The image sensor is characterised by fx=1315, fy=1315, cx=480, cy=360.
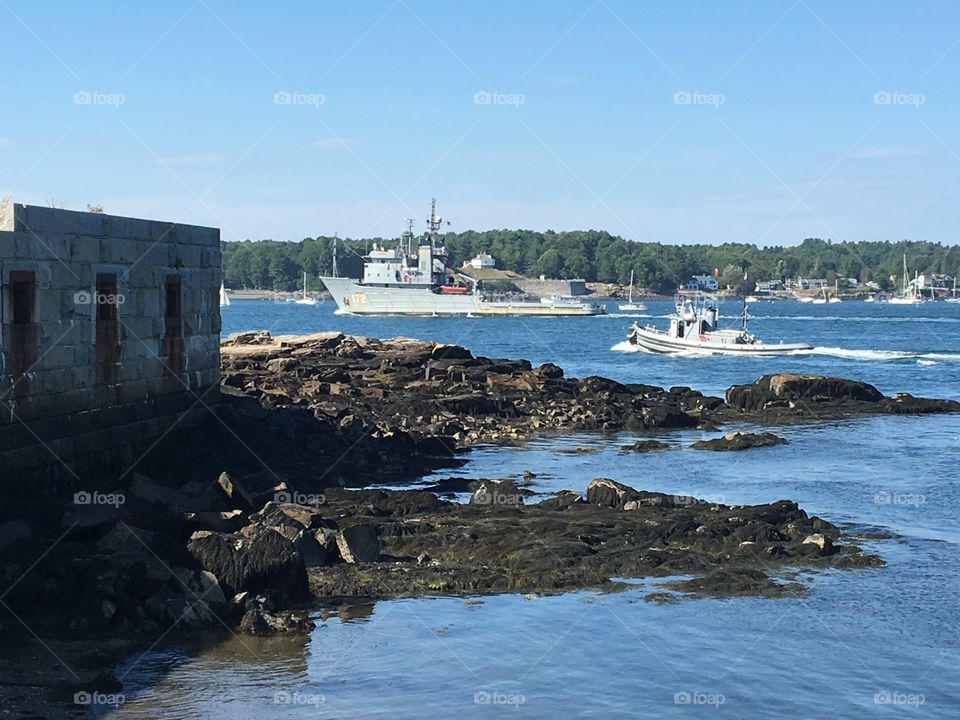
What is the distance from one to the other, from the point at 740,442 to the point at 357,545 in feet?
56.9

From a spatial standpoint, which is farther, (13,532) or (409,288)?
(409,288)

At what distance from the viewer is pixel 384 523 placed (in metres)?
19.7

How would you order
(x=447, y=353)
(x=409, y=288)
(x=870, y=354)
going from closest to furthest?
(x=447, y=353), (x=870, y=354), (x=409, y=288)

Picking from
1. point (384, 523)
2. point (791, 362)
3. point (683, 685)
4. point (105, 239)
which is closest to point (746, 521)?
point (384, 523)

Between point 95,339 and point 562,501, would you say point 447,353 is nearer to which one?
point 562,501

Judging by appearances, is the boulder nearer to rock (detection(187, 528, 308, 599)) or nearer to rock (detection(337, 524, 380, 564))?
rock (detection(337, 524, 380, 564))

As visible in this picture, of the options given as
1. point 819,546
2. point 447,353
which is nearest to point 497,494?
point 819,546

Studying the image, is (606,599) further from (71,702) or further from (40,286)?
(40,286)

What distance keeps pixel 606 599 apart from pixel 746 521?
481 cm

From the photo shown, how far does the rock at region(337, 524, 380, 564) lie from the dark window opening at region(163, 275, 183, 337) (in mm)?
6516
